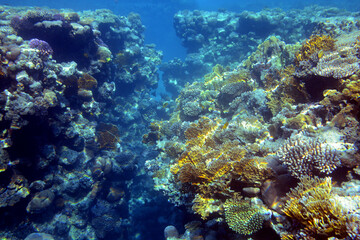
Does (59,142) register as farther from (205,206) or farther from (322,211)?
(322,211)

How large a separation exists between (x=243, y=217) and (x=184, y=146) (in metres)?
3.27

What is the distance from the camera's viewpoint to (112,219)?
8.75m

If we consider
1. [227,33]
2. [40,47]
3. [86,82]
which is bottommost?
[86,82]

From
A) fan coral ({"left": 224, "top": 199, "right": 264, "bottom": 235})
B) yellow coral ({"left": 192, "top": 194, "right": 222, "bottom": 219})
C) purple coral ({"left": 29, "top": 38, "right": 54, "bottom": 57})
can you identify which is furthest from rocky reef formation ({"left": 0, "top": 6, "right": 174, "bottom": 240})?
fan coral ({"left": 224, "top": 199, "right": 264, "bottom": 235})

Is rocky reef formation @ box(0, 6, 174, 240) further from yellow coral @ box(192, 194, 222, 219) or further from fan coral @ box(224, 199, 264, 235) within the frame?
fan coral @ box(224, 199, 264, 235)

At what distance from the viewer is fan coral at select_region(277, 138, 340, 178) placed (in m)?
2.73

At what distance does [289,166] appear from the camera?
292 centimetres

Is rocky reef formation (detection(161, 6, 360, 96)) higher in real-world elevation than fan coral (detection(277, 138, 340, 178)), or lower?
higher

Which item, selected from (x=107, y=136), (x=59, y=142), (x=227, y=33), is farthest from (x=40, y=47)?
(x=227, y=33)

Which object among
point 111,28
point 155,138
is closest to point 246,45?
point 111,28

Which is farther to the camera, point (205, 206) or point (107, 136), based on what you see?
point (107, 136)

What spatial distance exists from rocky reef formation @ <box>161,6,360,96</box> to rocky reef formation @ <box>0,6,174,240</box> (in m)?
9.61

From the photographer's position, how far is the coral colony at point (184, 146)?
2.81 metres

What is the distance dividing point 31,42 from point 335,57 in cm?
963
